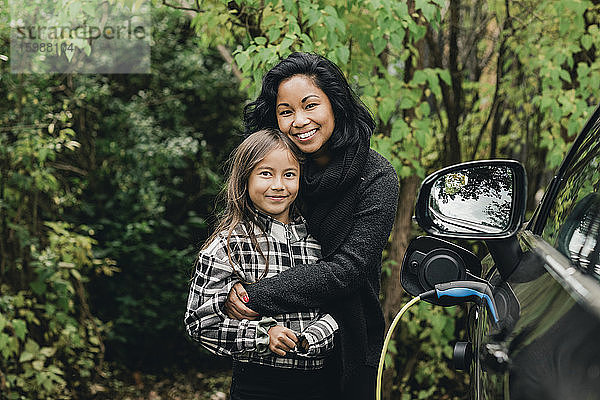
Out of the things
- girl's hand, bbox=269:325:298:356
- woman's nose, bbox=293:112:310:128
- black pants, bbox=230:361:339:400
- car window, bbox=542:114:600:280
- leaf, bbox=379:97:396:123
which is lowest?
black pants, bbox=230:361:339:400

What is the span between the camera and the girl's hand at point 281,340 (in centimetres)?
186

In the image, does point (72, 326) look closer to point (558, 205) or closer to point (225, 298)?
point (225, 298)

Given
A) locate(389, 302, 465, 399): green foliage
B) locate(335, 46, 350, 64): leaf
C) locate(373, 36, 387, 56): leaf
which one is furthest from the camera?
locate(389, 302, 465, 399): green foliage

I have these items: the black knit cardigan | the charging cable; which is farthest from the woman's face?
the charging cable

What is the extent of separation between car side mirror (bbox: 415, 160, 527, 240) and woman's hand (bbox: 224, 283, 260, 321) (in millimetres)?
511

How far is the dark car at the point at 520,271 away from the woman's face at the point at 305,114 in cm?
45

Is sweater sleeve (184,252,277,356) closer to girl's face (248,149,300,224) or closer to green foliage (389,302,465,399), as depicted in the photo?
girl's face (248,149,300,224)

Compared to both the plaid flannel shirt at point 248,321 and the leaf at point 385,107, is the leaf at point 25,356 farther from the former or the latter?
A: the plaid flannel shirt at point 248,321

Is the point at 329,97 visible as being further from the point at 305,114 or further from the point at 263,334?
the point at 263,334

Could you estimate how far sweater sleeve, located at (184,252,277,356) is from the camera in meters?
1.86

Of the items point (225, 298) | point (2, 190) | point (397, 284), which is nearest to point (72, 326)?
point (2, 190)

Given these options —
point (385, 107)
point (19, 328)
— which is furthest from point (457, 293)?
point (19, 328)

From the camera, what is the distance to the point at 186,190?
5.83 meters

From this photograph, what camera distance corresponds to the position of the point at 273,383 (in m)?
1.98
